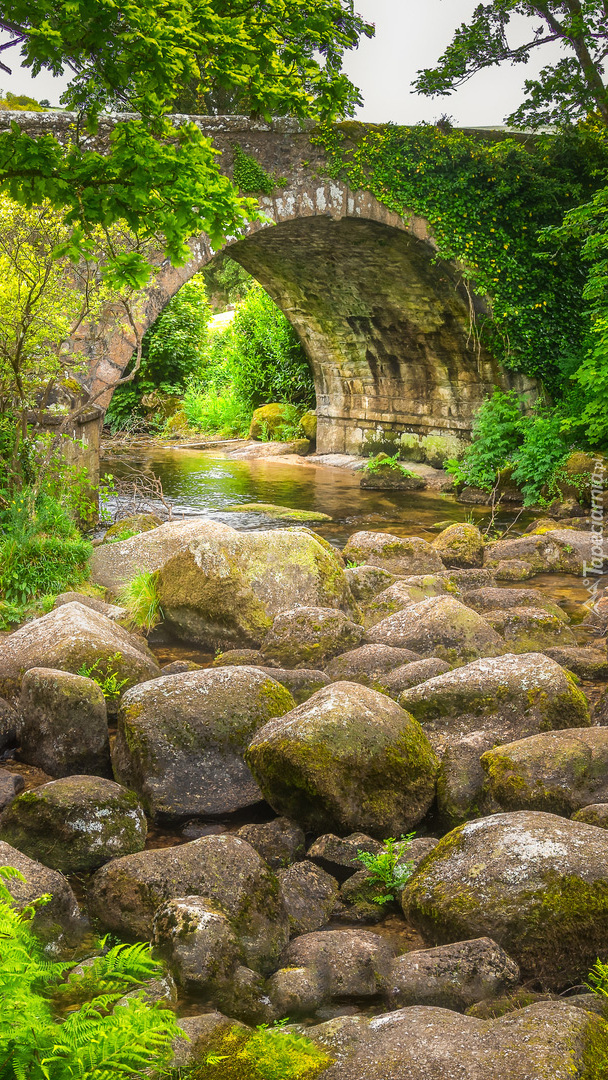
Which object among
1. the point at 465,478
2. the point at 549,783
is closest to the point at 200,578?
the point at 549,783

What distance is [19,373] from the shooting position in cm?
711

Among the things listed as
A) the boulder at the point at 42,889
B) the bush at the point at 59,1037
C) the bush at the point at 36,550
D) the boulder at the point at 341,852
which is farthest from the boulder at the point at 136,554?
the bush at the point at 59,1037

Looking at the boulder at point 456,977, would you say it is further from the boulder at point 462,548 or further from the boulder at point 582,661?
the boulder at point 462,548

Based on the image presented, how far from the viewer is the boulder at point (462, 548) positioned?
28.4 feet

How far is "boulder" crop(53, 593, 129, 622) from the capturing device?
6191 mm

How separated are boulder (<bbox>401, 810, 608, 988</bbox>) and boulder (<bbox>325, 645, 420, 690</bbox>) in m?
2.09

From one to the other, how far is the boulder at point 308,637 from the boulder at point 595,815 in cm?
243

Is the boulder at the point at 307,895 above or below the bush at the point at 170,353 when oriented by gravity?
below

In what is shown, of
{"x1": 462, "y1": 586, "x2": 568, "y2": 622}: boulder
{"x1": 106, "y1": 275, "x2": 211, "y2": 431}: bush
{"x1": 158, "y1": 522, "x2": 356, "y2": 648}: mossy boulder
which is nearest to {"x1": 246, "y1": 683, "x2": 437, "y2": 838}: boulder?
{"x1": 158, "y1": 522, "x2": 356, "y2": 648}: mossy boulder

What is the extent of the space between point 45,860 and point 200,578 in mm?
2924

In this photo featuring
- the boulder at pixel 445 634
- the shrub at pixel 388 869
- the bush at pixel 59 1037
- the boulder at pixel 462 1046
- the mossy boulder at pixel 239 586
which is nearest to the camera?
the bush at pixel 59 1037

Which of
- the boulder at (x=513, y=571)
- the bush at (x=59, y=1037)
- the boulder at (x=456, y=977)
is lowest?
the boulder at (x=456, y=977)

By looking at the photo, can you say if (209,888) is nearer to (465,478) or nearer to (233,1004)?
(233,1004)

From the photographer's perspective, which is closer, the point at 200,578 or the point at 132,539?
the point at 200,578
